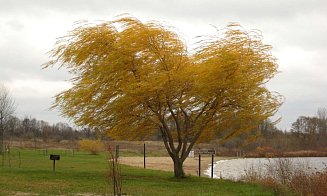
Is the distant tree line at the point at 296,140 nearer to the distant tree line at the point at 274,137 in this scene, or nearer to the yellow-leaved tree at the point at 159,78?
the distant tree line at the point at 274,137

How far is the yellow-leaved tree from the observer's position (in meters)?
14.5

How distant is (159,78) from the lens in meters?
14.3

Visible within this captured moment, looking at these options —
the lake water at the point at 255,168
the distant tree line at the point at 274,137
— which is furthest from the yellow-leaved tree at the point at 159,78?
the distant tree line at the point at 274,137

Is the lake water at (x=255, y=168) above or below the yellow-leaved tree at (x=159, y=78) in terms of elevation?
below

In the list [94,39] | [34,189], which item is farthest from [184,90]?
[34,189]

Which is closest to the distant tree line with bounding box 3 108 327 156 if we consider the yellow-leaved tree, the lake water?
the lake water

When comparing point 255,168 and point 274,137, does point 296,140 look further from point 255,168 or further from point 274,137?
point 255,168

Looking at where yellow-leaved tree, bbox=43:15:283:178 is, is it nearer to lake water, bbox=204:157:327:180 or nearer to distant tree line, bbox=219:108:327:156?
lake water, bbox=204:157:327:180

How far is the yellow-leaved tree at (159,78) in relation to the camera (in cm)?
1454

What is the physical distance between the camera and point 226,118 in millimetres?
15922

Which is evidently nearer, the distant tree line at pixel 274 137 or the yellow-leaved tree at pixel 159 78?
the yellow-leaved tree at pixel 159 78

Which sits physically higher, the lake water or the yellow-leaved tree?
the yellow-leaved tree

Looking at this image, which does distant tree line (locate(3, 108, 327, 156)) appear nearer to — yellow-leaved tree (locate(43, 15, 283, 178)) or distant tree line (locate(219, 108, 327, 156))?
distant tree line (locate(219, 108, 327, 156))

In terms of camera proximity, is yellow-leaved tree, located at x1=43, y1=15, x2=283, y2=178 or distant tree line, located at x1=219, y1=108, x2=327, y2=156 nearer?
yellow-leaved tree, located at x1=43, y1=15, x2=283, y2=178
